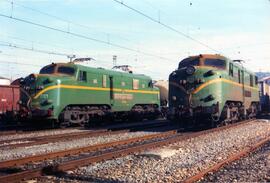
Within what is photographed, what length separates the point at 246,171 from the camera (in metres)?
8.45

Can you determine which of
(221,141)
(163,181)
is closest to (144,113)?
(221,141)

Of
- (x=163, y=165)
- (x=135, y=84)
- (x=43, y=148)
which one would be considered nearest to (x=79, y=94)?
(x=135, y=84)

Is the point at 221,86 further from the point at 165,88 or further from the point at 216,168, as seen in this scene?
the point at 165,88

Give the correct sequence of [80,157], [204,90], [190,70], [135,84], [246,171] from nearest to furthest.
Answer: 1. [246,171]
2. [80,157]
3. [204,90]
4. [190,70]
5. [135,84]

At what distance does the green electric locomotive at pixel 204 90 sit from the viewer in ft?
57.6

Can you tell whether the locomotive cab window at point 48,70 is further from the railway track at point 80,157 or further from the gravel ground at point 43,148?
the railway track at point 80,157

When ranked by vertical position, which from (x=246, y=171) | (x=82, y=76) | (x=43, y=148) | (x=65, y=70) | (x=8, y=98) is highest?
(x=65, y=70)

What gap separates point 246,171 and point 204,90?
30.5 feet

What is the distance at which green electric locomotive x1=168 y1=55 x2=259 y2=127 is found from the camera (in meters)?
17.5

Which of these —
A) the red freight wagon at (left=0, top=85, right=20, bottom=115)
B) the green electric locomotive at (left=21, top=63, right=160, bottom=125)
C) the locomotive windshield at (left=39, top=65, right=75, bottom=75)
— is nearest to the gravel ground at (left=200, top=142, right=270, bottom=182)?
the green electric locomotive at (left=21, top=63, right=160, bottom=125)

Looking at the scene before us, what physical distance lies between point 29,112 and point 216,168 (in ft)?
40.0

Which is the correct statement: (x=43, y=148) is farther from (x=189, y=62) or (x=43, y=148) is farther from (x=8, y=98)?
(x=8, y=98)

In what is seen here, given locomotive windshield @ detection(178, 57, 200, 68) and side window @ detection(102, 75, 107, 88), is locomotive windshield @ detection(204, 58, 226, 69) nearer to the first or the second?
locomotive windshield @ detection(178, 57, 200, 68)

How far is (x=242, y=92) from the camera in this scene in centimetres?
Result: 2173
